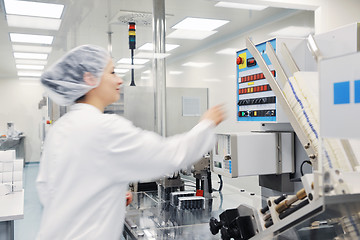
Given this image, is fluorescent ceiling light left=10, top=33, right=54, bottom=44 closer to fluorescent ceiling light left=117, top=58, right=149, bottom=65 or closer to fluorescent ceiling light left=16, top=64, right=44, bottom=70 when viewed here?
fluorescent ceiling light left=16, top=64, right=44, bottom=70

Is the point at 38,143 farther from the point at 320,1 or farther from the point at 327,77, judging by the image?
the point at 320,1

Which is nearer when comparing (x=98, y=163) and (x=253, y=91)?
(x=98, y=163)

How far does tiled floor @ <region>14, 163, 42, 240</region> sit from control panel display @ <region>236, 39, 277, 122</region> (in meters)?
1.74

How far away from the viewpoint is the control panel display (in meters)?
2.04

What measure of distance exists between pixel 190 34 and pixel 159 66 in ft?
3.01

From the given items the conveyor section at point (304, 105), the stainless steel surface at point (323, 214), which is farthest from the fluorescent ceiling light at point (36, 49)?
the stainless steel surface at point (323, 214)

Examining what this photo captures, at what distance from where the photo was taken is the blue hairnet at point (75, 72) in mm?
1361

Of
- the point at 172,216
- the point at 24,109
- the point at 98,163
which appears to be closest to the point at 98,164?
the point at 98,163

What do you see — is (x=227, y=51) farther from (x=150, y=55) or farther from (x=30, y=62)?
(x=30, y=62)

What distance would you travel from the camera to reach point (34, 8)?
2.82 m

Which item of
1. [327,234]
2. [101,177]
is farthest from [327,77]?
[327,234]

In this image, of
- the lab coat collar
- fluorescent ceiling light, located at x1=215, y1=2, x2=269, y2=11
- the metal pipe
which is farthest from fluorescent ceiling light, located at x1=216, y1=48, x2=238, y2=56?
the lab coat collar

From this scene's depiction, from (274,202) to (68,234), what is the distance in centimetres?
76

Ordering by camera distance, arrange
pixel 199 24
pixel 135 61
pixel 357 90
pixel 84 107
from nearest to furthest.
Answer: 1. pixel 357 90
2. pixel 84 107
3. pixel 135 61
4. pixel 199 24
